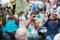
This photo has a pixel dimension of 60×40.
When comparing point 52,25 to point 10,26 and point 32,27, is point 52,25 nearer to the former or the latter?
point 32,27

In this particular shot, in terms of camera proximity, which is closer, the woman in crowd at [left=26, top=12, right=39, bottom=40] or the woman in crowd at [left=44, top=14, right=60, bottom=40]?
the woman in crowd at [left=26, top=12, right=39, bottom=40]

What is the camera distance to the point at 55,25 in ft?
19.5

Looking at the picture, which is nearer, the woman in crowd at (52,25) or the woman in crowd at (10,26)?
the woman in crowd at (10,26)

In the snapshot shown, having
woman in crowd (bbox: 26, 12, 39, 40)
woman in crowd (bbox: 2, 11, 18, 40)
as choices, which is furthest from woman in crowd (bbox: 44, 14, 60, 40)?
woman in crowd (bbox: 2, 11, 18, 40)

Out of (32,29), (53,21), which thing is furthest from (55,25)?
(32,29)

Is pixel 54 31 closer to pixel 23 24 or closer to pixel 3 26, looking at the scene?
pixel 23 24

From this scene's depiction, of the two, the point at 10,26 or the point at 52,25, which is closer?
the point at 10,26

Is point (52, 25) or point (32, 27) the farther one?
point (52, 25)

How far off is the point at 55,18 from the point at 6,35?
1329 millimetres

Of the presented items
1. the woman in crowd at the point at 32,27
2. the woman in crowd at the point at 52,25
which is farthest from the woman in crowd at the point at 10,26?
the woman in crowd at the point at 52,25

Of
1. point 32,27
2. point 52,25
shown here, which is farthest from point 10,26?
point 52,25

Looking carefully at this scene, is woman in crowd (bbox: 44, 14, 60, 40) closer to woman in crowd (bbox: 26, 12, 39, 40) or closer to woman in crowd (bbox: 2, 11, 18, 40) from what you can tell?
woman in crowd (bbox: 26, 12, 39, 40)

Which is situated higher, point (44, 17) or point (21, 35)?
point (21, 35)

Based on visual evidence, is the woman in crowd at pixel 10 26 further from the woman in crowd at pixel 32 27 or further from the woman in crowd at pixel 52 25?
the woman in crowd at pixel 52 25
